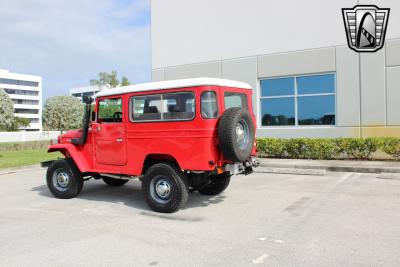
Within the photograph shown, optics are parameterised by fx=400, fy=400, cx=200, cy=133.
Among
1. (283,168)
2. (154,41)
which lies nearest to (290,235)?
(283,168)

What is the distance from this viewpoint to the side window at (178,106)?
22.6 feet

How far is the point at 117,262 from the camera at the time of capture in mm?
4680

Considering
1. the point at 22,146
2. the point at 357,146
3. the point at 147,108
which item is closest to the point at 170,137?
the point at 147,108

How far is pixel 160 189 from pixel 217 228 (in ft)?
5.21

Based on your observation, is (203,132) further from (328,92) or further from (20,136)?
(20,136)

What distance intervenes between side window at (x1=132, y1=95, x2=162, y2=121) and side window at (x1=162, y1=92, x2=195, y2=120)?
0.16m

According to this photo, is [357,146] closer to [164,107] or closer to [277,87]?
[277,87]

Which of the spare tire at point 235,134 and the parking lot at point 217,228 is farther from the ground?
the spare tire at point 235,134

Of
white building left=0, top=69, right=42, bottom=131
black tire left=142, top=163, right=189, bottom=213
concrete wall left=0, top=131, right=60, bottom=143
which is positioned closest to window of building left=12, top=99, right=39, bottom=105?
white building left=0, top=69, right=42, bottom=131

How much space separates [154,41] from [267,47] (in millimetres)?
5907

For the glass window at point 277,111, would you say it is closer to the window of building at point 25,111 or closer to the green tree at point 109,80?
the green tree at point 109,80

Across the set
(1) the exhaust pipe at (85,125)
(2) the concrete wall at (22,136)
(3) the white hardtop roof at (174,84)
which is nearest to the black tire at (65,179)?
(1) the exhaust pipe at (85,125)

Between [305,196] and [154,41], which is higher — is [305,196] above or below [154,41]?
below

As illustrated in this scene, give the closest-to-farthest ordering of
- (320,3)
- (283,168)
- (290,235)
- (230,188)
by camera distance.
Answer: (290,235) → (230,188) → (283,168) → (320,3)
